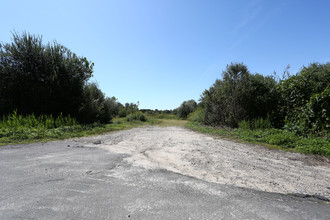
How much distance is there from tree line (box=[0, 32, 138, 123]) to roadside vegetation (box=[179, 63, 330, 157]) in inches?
466

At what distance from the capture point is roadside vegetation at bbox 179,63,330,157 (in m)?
5.96

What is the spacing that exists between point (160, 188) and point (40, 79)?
14715 millimetres

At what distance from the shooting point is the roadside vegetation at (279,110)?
5.96m

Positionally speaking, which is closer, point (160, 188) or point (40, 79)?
point (160, 188)

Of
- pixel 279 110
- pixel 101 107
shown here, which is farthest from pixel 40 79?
pixel 279 110

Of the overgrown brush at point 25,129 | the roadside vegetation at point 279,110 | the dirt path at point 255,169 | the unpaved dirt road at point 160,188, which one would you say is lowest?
the unpaved dirt road at point 160,188

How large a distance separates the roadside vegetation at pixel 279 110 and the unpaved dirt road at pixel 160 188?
86.2 inches

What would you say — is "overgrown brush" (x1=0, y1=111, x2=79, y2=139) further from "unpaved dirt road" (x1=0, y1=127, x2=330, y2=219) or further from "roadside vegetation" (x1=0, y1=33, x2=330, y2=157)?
"unpaved dirt road" (x1=0, y1=127, x2=330, y2=219)

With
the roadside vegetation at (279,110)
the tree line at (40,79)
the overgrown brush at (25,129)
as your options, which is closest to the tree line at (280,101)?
the roadside vegetation at (279,110)

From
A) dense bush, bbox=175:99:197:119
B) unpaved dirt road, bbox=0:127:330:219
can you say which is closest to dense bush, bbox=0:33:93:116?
unpaved dirt road, bbox=0:127:330:219

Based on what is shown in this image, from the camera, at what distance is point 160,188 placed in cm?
239

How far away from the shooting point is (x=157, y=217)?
1.71 meters

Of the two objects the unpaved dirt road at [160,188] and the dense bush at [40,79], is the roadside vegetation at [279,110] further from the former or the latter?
the dense bush at [40,79]

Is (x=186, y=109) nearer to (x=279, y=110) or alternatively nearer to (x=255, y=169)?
(x=279, y=110)
